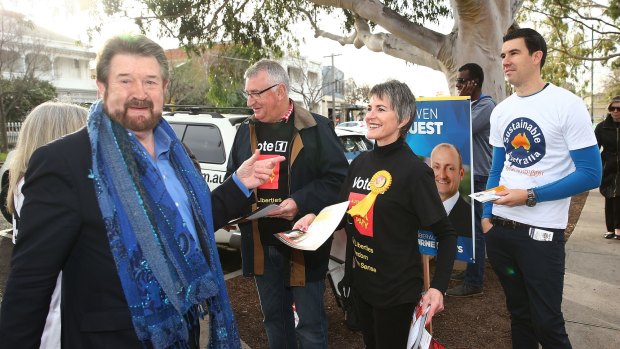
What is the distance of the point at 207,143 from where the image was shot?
596 cm

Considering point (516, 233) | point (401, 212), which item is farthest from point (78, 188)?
point (516, 233)

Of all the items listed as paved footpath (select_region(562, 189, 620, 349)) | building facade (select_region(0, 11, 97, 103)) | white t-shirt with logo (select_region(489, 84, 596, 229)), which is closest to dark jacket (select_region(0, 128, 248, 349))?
white t-shirt with logo (select_region(489, 84, 596, 229))

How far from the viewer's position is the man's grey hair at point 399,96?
93.7 inches

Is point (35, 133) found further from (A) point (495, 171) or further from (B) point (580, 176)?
(B) point (580, 176)

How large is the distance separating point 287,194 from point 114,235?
149 centimetres

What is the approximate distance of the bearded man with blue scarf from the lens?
1432 mm

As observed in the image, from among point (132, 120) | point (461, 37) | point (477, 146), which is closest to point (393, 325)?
point (132, 120)

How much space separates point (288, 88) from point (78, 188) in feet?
5.62

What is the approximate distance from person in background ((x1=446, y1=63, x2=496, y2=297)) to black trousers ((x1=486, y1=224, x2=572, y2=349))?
169 centimetres

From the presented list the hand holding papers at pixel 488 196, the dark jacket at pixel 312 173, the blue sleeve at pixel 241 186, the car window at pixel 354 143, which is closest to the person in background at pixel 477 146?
the hand holding papers at pixel 488 196

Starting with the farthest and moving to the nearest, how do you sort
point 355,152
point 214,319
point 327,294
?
point 355,152
point 327,294
point 214,319

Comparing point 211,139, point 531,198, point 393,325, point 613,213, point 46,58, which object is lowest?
point 613,213

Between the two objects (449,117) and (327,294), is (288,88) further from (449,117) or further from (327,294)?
(327,294)

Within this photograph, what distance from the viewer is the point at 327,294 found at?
4.81 m
